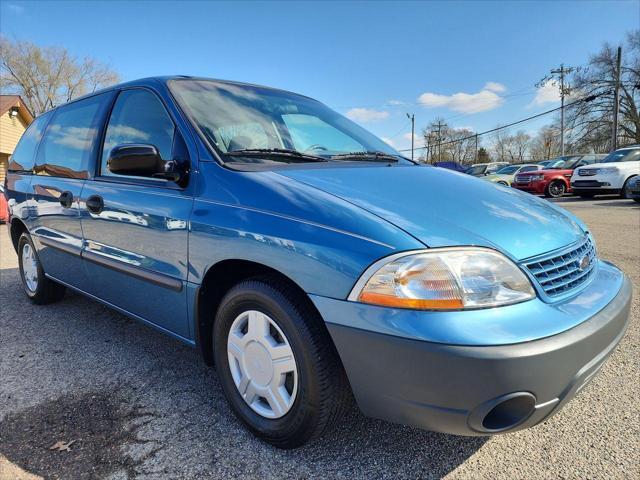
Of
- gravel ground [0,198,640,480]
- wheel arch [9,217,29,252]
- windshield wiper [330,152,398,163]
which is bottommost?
gravel ground [0,198,640,480]

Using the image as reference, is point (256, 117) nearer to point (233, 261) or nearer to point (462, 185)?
point (233, 261)

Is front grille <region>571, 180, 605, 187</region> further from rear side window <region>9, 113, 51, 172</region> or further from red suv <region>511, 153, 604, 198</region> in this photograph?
rear side window <region>9, 113, 51, 172</region>

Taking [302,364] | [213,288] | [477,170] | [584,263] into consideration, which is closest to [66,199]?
[213,288]

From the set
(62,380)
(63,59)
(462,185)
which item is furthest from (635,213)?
(63,59)

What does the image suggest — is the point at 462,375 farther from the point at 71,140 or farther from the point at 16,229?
the point at 16,229

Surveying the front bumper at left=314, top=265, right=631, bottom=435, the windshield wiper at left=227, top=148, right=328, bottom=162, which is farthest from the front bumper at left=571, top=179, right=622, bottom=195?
the front bumper at left=314, top=265, right=631, bottom=435

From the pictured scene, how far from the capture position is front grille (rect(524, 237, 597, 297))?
5.39 feet

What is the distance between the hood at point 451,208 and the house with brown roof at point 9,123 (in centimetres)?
2552

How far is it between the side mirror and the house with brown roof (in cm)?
2476

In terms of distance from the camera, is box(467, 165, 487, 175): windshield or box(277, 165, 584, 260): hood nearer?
box(277, 165, 584, 260): hood

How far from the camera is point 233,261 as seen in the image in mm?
1968

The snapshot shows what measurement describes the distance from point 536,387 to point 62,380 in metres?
2.54

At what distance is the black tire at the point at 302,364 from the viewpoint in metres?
1.67

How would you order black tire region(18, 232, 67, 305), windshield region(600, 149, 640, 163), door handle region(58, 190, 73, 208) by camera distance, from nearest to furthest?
door handle region(58, 190, 73, 208), black tire region(18, 232, 67, 305), windshield region(600, 149, 640, 163)
